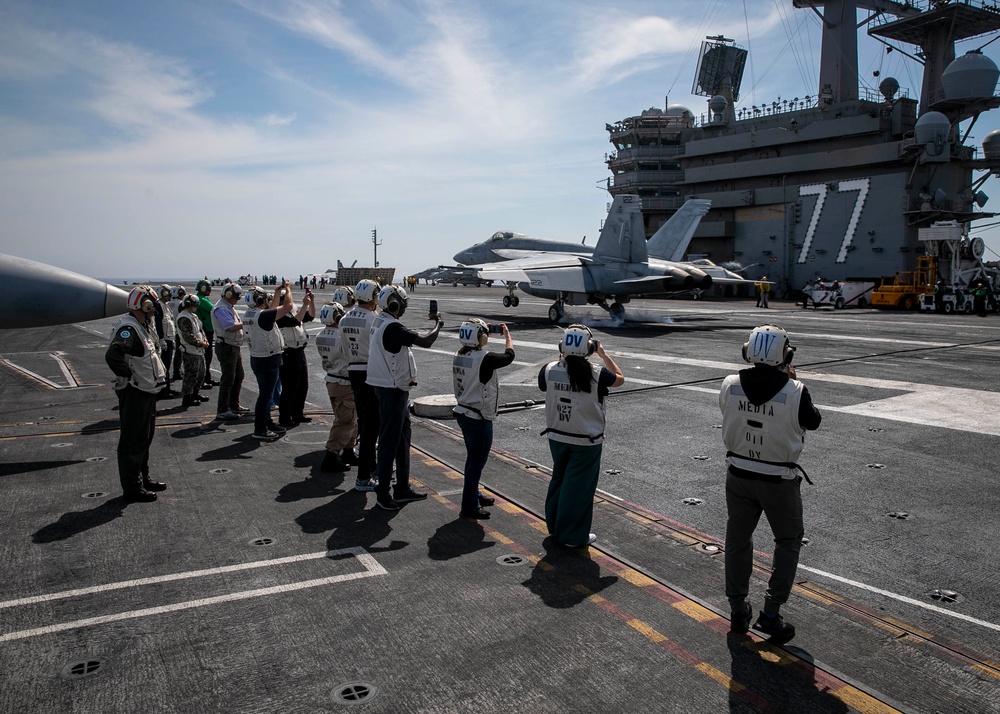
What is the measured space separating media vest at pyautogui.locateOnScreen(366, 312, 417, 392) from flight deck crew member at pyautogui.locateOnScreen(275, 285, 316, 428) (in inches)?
142

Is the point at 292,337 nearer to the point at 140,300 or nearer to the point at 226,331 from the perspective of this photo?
the point at 226,331

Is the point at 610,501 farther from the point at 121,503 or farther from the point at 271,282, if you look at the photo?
the point at 271,282

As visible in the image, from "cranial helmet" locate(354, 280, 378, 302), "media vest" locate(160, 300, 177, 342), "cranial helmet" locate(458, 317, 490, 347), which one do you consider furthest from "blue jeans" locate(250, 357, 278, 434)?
"media vest" locate(160, 300, 177, 342)

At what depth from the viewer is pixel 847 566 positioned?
5738mm

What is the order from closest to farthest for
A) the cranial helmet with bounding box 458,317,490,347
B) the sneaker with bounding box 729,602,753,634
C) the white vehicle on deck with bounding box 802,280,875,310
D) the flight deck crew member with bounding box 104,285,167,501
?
the sneaker with bounding box 729,602,753,634
the cranial helmet with bounding box 458,317,490,347
the flight deck crew member with bounding box 104,285,167,501
the white vehicle on deck with bounding box 802,280,875,310

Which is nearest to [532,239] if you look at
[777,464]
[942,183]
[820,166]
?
[820,166]

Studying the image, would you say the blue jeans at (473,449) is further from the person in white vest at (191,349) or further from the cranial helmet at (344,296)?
the person in white vest at (191,349)

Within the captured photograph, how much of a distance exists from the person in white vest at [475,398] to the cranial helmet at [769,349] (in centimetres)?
264

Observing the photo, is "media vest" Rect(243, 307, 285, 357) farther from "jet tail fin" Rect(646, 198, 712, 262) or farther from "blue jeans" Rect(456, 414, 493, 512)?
"jet tail fin" Rect(646, 198, 712, 262)

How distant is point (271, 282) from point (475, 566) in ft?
330

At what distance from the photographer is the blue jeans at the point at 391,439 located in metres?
7.16

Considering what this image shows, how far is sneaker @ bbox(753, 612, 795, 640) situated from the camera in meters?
4.50

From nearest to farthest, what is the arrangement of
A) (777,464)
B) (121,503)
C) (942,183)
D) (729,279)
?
(777,464)
(121,503)
(729,279)
(942,183)

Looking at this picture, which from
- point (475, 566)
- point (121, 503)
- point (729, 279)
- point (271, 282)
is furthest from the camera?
point (271, 282)
